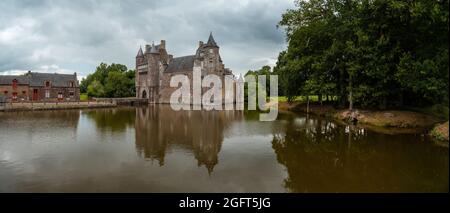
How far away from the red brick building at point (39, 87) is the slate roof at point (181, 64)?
20070 mm

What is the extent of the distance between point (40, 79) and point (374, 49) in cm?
5805

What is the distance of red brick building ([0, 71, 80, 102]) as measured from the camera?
172ft

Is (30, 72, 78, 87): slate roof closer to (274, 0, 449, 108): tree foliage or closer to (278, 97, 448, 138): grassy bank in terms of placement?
(274, 0, 449, 108): tree foliage

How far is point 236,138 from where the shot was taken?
57.8 ft

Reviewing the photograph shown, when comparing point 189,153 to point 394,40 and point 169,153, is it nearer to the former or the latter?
point 169,153

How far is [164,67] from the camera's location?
63.8m

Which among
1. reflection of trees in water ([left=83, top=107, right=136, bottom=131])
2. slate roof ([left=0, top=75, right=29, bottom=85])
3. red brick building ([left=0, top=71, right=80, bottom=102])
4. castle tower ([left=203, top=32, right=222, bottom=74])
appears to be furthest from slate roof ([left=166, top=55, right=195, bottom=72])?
slate roof ([left=0, top=75, right=29, bottom=85])

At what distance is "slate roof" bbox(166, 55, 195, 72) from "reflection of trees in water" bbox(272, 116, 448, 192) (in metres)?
44.0

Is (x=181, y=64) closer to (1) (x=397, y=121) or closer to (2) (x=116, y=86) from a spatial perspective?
(2) (x=116, y=86)

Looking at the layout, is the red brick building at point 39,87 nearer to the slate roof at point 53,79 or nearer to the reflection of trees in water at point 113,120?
the slate roof at point 53,79

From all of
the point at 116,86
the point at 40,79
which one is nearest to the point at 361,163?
the point at 40,79

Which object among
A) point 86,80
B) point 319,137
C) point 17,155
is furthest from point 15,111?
point 86,80

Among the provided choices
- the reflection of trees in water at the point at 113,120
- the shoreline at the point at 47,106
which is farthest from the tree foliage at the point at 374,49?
the shoreline at the point at 47,106

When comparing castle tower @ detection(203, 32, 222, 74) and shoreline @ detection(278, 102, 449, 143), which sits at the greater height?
castle tower @ detection(203, 32, 222, 74)
